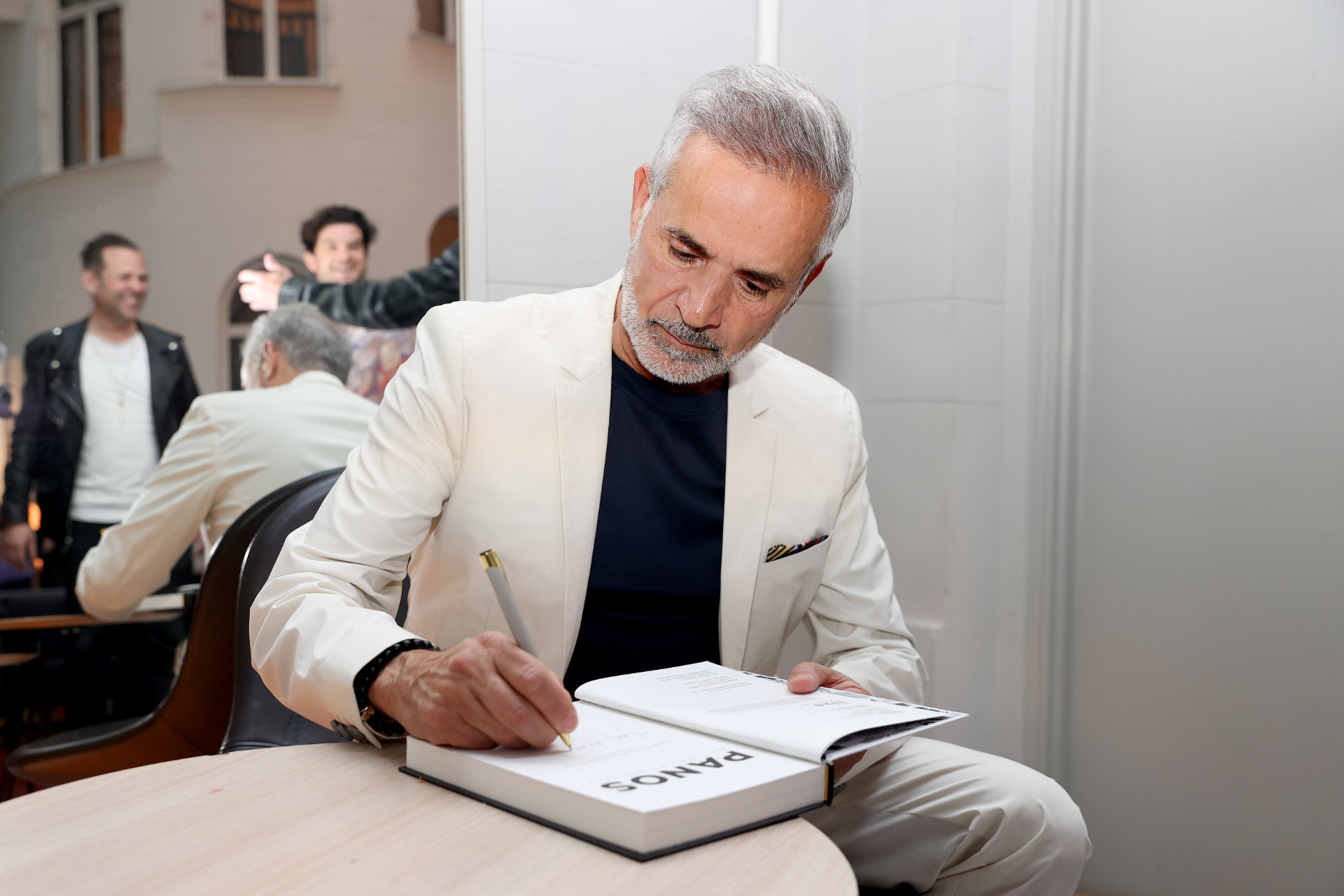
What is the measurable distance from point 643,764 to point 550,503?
0.67m

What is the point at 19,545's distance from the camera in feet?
7.32

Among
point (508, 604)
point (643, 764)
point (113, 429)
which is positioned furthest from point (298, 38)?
point (643, 764)

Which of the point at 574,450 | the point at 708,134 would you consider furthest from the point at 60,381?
the point at 708,134

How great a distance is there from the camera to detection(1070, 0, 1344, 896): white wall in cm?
231

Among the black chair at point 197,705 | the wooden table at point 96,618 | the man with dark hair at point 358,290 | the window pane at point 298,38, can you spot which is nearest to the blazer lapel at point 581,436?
the black chair at point 197,705

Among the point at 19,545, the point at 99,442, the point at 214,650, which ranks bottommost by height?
the point at 214,650

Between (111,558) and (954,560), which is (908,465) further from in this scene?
(111,558)

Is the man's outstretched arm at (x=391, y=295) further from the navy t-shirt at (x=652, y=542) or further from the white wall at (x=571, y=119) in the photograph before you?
the navy t-shirt at (x=652, y=542)

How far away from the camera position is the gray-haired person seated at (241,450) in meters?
2.32

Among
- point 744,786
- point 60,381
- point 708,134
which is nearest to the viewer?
point 744,786

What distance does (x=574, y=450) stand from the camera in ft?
5.02

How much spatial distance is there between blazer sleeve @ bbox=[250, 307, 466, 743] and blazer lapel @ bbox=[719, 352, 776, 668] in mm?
426

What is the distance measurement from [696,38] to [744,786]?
7.71 ft

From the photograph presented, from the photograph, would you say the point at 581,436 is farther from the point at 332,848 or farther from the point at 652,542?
the point at 332,848
